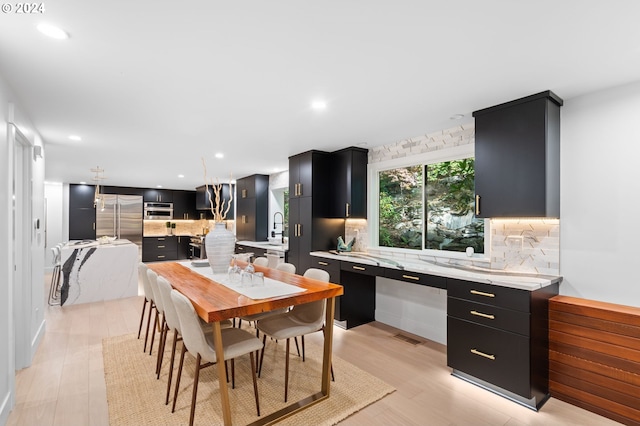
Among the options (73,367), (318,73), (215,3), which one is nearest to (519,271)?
(318,73)

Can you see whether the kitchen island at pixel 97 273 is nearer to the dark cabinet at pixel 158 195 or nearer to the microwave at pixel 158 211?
the microwave at pixel 158 211

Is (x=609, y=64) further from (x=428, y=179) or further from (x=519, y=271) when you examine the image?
(x=428, y=179)

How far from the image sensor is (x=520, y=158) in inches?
105

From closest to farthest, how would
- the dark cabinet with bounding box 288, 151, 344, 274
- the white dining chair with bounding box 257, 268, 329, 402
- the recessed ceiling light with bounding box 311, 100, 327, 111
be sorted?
1. the white dining chair with bounding box 257, 268, 329, 402
2. the recessed ceiling light with bounding box 311, 100, 327, 111
3. the dark cabinet with bounding box 288, 151, 344, 274

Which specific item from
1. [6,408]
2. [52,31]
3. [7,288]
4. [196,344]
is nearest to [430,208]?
[196,344]

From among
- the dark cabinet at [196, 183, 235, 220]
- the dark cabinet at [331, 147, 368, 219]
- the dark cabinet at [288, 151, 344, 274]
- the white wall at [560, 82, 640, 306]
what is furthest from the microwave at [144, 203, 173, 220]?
the white wall at [560, 82, 640, 306]

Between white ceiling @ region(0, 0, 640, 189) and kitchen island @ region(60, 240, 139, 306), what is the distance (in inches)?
98.5

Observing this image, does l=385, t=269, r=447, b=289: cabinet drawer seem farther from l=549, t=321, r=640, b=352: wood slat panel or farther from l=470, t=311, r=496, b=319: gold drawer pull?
l=549, t=321, r=640, b=352: wood slat panel

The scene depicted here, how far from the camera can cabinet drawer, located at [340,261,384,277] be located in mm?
3520

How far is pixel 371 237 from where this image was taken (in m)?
4.55

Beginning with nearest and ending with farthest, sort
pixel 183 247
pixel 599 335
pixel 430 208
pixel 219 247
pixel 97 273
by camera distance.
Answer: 1. pixel 599 335
2. pixel 219 247
3. pixel 430 208
4. pixel 97 273
5. pixel 183 247

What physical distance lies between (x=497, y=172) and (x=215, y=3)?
2561 millimetres

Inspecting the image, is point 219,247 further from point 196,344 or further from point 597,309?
point 597,309

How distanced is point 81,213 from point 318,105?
922 cm
